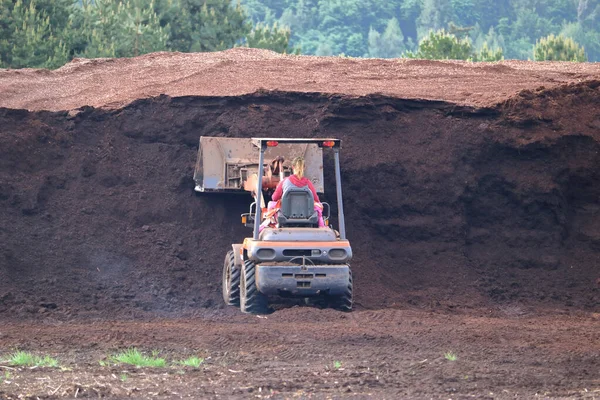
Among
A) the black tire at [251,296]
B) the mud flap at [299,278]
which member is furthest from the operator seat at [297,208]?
the black tire at [251,296]

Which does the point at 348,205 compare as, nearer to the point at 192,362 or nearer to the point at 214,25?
the point at 192,362

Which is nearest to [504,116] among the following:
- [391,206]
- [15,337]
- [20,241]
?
[391,206]

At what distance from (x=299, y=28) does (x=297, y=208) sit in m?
55.1

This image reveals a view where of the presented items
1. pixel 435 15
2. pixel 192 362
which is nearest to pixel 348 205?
pixel 192 362

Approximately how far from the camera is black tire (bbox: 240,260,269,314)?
44.3 feet

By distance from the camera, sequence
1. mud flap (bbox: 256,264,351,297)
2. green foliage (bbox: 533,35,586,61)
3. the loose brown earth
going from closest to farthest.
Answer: mud flap (bbox: 256,264,351,297) → the loose brown earth → green foliage (bbox: 533,35,586,61)

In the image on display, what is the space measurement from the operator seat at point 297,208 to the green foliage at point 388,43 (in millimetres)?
51228

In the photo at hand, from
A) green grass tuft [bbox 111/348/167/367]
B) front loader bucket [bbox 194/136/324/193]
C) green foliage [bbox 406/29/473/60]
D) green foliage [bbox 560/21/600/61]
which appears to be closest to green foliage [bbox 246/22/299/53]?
green foliage [bbox 406/29/473/60]

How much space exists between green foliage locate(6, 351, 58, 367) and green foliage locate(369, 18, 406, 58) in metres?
54.9

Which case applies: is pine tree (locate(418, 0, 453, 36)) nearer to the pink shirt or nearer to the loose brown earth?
the loose brown earth

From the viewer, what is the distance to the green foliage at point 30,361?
988 centimetres

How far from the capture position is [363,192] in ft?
55.8

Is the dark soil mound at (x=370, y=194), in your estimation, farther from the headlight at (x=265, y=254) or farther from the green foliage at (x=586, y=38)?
the green foliage at (x=586, y=38)

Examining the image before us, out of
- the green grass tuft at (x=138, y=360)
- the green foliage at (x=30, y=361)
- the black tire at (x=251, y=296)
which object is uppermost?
the black tire at (x=251, y=296)
